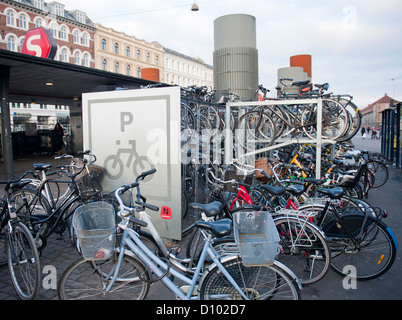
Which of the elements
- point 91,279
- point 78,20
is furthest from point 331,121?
point 78,20

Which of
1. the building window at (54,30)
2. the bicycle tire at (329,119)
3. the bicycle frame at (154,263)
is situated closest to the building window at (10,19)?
the building window at (54,30)

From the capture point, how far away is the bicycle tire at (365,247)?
3283 mm

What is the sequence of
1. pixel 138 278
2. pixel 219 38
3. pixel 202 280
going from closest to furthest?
pixel 202 280, pixel 138 278, pixel 219 38

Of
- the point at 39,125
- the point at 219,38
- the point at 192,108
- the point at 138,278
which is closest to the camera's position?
the point at 138,278

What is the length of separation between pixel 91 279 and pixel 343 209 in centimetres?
273

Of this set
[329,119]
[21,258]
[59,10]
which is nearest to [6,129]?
[21,258]

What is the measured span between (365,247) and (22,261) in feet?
11.9

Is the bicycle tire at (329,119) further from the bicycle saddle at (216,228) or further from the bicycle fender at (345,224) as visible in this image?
the bicycle saddle at (216,228)

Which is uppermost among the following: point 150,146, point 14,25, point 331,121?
point 14,25

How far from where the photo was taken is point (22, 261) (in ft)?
10.1

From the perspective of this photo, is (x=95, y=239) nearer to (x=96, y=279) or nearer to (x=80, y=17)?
(x=96, y=279)

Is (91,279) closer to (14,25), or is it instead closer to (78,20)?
(14,25)

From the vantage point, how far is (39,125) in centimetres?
2047

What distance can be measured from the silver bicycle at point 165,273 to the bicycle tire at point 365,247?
4.10 feet
